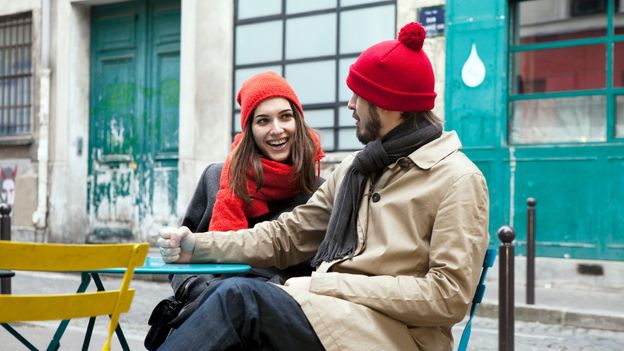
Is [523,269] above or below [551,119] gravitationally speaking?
below

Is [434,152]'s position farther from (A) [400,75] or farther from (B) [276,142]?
(B) [276,142]

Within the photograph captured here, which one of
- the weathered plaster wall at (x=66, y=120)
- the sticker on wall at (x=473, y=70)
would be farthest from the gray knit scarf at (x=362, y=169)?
the weathered plaster wall at (x=66, y=120)

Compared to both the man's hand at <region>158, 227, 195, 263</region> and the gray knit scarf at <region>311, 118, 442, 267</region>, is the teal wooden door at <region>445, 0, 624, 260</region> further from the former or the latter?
the man's hand at <region>158, 227, 195, 263</region>

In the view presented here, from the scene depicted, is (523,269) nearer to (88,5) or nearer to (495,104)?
(495,104)

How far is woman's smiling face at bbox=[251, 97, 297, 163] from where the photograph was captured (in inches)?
136

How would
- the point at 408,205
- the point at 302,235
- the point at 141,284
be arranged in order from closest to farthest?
1. the point at 408,205
2. the point at 302,235
3. the point at 141,284

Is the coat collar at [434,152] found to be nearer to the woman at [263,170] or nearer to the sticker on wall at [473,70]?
the woman at [263,170]

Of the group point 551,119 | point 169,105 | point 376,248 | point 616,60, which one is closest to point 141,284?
point 169,105

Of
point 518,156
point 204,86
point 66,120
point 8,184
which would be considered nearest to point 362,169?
point 518,156

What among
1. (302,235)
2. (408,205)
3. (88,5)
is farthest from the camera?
(88,5)

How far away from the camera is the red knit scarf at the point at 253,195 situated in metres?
→ 3.30

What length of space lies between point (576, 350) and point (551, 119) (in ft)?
11.7

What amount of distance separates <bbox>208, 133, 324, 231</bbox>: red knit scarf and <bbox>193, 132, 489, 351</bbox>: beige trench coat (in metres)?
0.72

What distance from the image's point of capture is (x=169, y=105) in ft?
36.0
